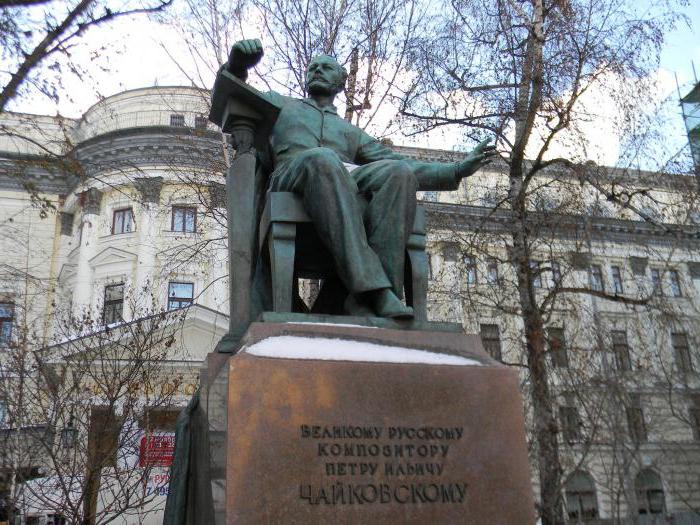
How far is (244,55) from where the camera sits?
13.4ft

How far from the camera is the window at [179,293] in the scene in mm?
23047

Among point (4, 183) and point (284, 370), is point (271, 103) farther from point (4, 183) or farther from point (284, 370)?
point (4, 183)

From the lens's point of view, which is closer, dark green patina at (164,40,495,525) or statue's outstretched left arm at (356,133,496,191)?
dark green patina at (164,40,495,525)

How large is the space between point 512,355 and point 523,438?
806 inches

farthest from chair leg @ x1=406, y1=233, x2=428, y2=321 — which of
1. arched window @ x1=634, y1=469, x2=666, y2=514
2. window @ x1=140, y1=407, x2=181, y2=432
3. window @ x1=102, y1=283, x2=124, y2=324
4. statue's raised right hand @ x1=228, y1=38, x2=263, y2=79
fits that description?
arched window @ x1=634, y1=469, x2=666, y2=514

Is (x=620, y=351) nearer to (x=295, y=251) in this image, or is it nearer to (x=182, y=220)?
(x=182, y=220)

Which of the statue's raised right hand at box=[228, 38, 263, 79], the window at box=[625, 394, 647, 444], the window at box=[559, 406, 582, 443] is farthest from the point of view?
the window at box=[625, 394, 647, 444]

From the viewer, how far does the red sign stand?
11844mm

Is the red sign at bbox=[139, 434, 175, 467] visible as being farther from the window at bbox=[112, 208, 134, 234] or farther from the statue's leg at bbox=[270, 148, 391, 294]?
the window at bbox=[112, 208, 134, 234]

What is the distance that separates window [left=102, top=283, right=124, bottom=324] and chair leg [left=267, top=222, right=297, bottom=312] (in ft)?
67.1

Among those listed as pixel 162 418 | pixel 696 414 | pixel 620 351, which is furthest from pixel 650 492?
pixel 162 418

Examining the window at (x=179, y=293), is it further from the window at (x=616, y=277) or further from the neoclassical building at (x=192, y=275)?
the window at (x=616, y=277)

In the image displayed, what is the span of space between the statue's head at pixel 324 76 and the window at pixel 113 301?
19577mm

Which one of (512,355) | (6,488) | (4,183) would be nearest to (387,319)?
(6,488)
